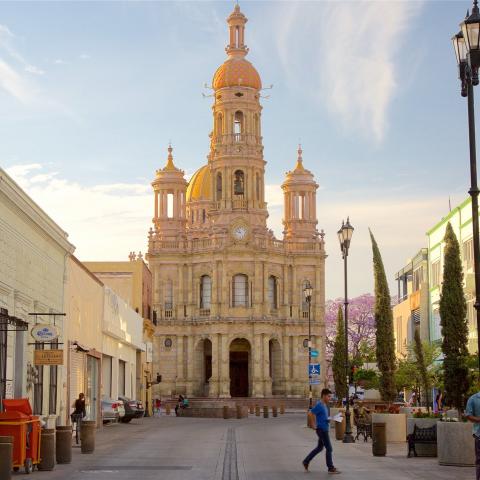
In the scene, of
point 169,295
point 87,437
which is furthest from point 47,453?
point 169,295

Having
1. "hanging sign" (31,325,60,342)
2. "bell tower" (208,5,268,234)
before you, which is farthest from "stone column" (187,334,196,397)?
"hanging sign" (31,325,60,342)

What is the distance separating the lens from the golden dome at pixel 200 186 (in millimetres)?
107375

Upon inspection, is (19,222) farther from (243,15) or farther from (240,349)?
(243,15)

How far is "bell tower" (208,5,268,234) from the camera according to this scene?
8731 centimetres

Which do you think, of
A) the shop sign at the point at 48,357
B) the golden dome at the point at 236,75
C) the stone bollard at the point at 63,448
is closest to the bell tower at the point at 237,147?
the golden dome at the point at 236,75

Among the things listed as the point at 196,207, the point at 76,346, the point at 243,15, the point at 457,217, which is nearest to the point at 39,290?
the point at 76,346

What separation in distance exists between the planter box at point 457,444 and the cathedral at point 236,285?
2438 inches

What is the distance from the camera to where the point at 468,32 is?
57.6 feet

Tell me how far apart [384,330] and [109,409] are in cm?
1502

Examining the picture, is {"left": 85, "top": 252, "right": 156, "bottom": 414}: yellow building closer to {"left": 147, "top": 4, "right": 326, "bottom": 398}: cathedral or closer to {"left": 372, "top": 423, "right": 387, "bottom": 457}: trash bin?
{"left": 147, "top": 4, "right": 326, "bottom": 398}: cathedral

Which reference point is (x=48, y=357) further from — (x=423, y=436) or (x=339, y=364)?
(x=339, y=364)

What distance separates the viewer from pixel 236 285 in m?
86.2

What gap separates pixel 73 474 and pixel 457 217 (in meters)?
37.5

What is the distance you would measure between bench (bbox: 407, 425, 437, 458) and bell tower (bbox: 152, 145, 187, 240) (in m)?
68.5
